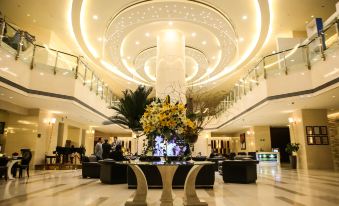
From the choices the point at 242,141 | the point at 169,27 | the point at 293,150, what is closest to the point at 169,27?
the point at 169,27

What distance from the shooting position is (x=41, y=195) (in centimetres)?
518

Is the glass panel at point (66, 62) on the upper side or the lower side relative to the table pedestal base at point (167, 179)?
upper

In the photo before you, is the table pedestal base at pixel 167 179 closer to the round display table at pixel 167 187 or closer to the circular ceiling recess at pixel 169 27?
the round display table at pixel 167 187

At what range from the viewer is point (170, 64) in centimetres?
1124

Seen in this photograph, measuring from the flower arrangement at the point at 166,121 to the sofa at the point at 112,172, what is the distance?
3.86 m

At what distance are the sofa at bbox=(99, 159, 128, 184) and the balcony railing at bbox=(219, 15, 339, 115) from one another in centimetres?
730

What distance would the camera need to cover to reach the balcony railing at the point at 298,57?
8547 millimetres

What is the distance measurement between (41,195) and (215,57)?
11.6 metres

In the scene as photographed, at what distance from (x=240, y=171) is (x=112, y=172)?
375 centimetres

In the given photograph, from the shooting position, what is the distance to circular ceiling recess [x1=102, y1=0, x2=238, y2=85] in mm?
9883

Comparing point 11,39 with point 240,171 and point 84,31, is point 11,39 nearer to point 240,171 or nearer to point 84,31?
point 84,31

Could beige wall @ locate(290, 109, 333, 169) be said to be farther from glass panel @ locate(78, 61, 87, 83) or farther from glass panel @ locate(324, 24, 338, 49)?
glass panel @ locate(78, 61, 87, 83)

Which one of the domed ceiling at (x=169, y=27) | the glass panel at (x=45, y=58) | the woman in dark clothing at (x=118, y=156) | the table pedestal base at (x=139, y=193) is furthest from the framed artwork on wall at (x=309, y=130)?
the glass panel at (x=45, y=58)

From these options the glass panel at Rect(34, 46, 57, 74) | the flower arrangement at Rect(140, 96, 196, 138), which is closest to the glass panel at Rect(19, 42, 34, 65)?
the glass panel at Rect(34, 46, 57, 74)
